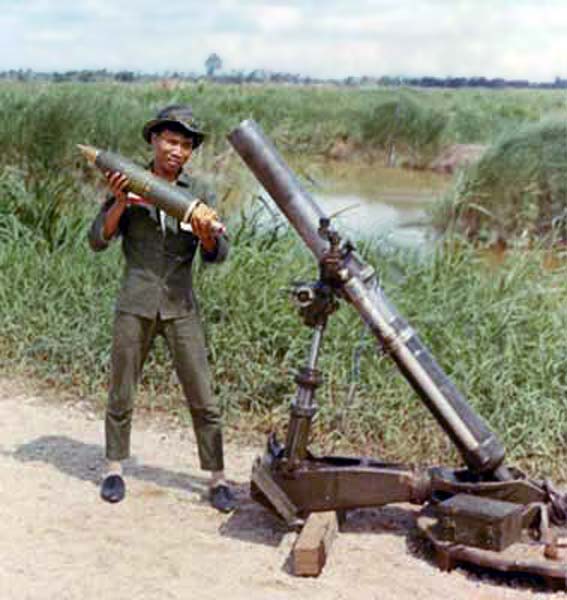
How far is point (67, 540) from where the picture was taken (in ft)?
15.7

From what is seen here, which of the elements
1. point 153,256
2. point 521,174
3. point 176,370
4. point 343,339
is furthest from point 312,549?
point 521,174

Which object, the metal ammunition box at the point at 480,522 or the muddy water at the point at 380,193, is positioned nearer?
the metal ammunition box at the point at 480,522

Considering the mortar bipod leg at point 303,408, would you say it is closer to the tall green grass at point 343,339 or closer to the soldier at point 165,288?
the soldier at point 165,288

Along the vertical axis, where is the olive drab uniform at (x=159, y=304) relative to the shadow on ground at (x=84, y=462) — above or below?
above

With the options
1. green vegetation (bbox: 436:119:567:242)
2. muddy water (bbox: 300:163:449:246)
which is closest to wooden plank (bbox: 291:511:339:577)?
muddy water (bbox: 300:163:449:246)

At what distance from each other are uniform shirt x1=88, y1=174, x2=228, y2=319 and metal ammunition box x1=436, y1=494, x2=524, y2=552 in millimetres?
1386

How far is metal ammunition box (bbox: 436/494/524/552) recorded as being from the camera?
4.38 meters

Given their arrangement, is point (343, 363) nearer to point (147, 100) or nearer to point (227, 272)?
point (227, 272)

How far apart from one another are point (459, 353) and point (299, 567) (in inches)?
90.0

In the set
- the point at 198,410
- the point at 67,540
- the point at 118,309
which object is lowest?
the point at 67,540

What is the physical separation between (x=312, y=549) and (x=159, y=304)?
124cm

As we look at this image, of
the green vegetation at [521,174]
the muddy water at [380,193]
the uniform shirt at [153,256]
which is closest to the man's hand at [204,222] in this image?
the uniform shirt at [153,256]

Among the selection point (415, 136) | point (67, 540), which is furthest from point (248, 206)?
point (415, 136)

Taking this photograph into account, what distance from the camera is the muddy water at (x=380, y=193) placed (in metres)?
12.1
